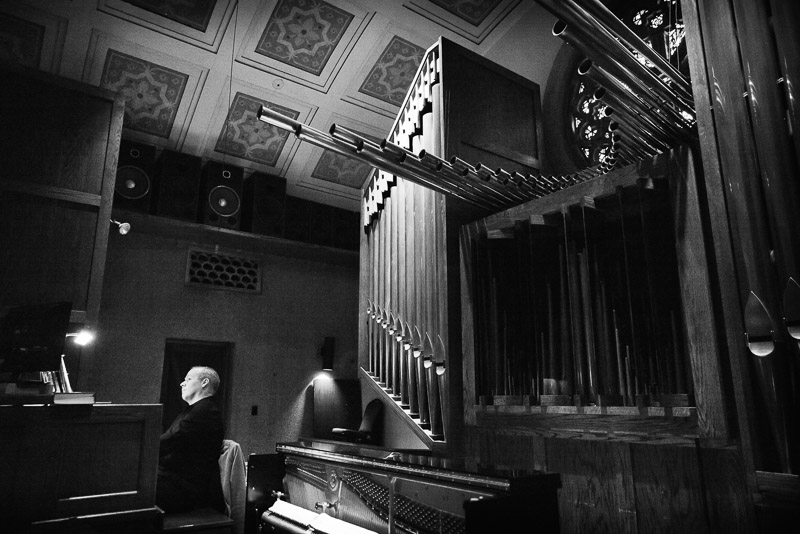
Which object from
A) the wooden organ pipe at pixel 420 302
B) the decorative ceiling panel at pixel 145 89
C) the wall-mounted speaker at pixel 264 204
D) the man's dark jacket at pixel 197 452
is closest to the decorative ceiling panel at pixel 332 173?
the wall-mounted speaker at pixel 264 204

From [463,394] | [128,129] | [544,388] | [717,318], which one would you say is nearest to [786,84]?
[717,318]

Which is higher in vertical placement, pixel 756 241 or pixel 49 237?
pixel 49 237

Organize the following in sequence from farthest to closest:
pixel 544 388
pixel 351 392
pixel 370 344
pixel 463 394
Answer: pixel 351 392
pixel 370 344
pixel 463 394
pixel 544 388

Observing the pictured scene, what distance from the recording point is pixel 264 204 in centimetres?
629

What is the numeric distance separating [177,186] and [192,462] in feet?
9.93

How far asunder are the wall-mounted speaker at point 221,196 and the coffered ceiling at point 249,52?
25 cm

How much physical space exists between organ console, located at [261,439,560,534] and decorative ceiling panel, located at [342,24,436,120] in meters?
3.66

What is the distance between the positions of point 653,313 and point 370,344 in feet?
7.39

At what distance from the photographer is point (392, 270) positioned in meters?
3.61

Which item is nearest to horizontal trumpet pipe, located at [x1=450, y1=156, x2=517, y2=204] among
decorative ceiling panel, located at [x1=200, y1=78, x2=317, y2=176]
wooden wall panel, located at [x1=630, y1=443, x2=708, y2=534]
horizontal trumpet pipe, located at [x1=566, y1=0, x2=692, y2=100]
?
horizontal trumpet pipe, located at [x1=566, y1=0, x2=692, y2=100]

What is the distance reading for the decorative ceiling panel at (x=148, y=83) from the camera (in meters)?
4.96

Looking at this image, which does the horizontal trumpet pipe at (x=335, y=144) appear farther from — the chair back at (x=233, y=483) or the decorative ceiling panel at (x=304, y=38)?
the decorative ceiling panel at (x=304, y=38)

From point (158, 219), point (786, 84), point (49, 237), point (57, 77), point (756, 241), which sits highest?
point (57, 77)

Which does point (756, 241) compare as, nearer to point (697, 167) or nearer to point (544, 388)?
point (697, 167)
